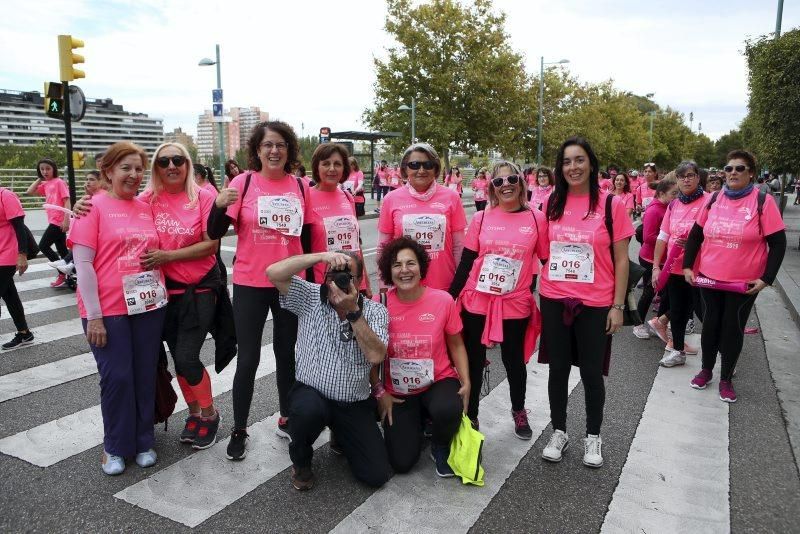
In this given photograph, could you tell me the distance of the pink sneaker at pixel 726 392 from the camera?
454cm

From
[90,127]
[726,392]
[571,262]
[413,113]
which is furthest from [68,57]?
[90,127]

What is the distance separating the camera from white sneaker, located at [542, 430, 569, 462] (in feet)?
11.5

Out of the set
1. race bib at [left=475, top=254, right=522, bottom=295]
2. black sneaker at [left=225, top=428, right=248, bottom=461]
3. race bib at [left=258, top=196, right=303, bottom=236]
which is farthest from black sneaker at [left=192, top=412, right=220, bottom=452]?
race bib at [left=475, top=254, right=522, bottom=295]

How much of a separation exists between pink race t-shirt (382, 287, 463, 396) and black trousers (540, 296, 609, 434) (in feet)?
1.91

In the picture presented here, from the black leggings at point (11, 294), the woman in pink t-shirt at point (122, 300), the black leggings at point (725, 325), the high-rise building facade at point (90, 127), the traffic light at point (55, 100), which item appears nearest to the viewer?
the woman in pink t-shirt at point (122, 300)

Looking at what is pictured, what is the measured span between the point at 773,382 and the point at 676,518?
265 centimetres

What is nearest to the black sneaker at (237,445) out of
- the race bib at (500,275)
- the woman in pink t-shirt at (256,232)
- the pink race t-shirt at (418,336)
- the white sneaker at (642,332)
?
the woman in pink t-shirt at (256,232)

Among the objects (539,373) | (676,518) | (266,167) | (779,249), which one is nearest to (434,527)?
(676,518)

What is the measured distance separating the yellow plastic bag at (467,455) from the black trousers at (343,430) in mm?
395

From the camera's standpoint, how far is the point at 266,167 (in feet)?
11.9

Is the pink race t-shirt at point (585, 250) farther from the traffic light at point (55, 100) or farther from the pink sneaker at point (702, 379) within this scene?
the traffic light at point (55, 100)

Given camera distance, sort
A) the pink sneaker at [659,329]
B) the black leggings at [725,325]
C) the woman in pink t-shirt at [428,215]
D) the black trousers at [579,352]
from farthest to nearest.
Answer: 1. the pink sneaker at [659,329]
2. the black leggings at [725,325]
3. the woman in pink t-shirt at [428,215]
4. the black trousers at [579,352]

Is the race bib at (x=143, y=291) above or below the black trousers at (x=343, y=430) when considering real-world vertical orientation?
above

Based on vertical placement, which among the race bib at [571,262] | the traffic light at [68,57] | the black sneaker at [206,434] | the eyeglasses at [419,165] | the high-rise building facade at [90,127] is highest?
the high-rise building facade at [90,127]
